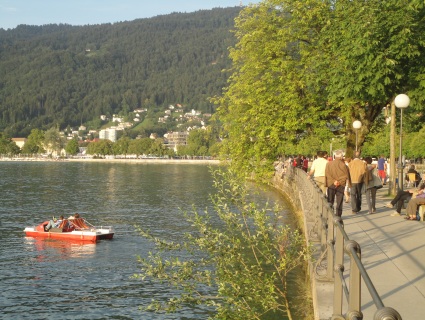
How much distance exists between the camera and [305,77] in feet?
93.0

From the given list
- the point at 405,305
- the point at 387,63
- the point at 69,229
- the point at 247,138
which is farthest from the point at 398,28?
the point at 69,229

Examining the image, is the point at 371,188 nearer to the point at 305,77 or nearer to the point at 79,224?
the point at 305,77

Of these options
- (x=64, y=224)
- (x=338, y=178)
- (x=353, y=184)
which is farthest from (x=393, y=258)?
(x=64, y=224)

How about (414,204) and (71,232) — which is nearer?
(414,204)

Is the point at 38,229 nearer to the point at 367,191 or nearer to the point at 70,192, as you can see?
the point at 367,191

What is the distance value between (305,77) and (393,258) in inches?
694

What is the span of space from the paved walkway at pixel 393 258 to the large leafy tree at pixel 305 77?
5966 millimetres

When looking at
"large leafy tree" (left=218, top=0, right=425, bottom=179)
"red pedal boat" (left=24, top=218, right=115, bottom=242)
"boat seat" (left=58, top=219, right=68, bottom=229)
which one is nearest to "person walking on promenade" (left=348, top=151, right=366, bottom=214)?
"large leafy tree" (left=218, top=0, right=425, bottom=179)

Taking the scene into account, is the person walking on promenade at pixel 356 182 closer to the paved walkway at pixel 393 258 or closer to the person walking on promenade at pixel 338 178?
the paved walkway at pixel 393 258

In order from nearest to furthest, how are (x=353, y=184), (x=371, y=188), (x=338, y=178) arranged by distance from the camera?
(x=338, y=178), (x=353, y=184), (x=371, y=188)

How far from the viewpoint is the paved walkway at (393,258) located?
8273 millimetres

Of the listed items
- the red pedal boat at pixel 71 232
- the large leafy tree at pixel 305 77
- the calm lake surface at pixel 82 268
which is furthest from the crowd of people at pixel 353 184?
the red pedal boat at pixel 71 232

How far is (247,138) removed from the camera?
31172 millimetres

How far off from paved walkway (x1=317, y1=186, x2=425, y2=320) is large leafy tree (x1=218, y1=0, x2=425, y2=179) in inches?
235
